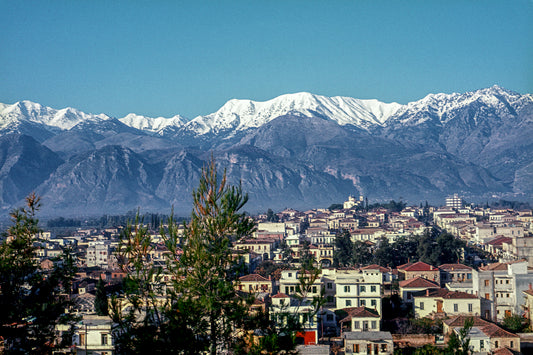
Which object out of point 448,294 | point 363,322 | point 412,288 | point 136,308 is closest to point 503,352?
point 363,322

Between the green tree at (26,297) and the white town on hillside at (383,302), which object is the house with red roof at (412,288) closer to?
the white town on hillside at (383,302)

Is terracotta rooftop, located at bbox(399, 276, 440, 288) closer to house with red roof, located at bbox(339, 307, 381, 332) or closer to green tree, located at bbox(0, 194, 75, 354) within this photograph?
house with red roof, located at bbox(339, 307, 381, 332)

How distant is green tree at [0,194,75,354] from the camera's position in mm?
9445

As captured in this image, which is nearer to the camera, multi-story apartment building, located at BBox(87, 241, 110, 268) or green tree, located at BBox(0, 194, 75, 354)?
green tree, located at BBox(0, 194, 75, 354)

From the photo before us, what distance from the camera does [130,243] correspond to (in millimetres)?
8898

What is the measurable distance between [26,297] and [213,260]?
3179mm

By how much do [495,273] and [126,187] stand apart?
175 m

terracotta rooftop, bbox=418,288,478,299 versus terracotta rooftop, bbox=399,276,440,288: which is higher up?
terracotta rooftop, bbox=399,276,440,288

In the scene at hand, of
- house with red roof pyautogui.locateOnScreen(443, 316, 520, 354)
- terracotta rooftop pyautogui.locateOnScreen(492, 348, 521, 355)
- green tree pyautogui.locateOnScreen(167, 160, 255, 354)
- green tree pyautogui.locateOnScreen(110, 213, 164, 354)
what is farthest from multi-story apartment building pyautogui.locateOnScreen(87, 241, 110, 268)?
green tree pyautogui.locateOnScreen(110, 213, 164, 354)

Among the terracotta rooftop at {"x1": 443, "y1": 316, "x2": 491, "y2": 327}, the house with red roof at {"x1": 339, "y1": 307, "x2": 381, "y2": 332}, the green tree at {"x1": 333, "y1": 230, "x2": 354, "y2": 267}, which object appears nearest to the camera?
the terracotta rooftop at {"x1": 443, "y1": 316, "x2": 491, "y2": 327}

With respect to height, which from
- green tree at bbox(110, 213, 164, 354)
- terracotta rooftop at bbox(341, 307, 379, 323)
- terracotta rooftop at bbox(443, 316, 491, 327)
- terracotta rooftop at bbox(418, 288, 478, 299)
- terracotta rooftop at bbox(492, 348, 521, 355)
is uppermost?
green tree at bbox(110, 213, 164, 354)

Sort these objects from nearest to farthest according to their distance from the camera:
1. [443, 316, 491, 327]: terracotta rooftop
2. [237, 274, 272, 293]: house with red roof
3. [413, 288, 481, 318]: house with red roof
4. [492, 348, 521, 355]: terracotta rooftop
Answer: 1. [492, 348, 521, 355]: terracotta rooftop
2. [443, 316, 491, 327]: terracotta rooftop
3. [413, 288, 481, 318]: house with red roof
4. [237, 274, 272, 293]: house with red roof

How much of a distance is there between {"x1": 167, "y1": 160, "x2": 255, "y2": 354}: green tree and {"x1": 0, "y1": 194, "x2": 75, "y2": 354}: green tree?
178cm

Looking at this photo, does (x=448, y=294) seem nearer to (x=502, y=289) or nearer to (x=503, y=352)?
(x=502, y=289)
